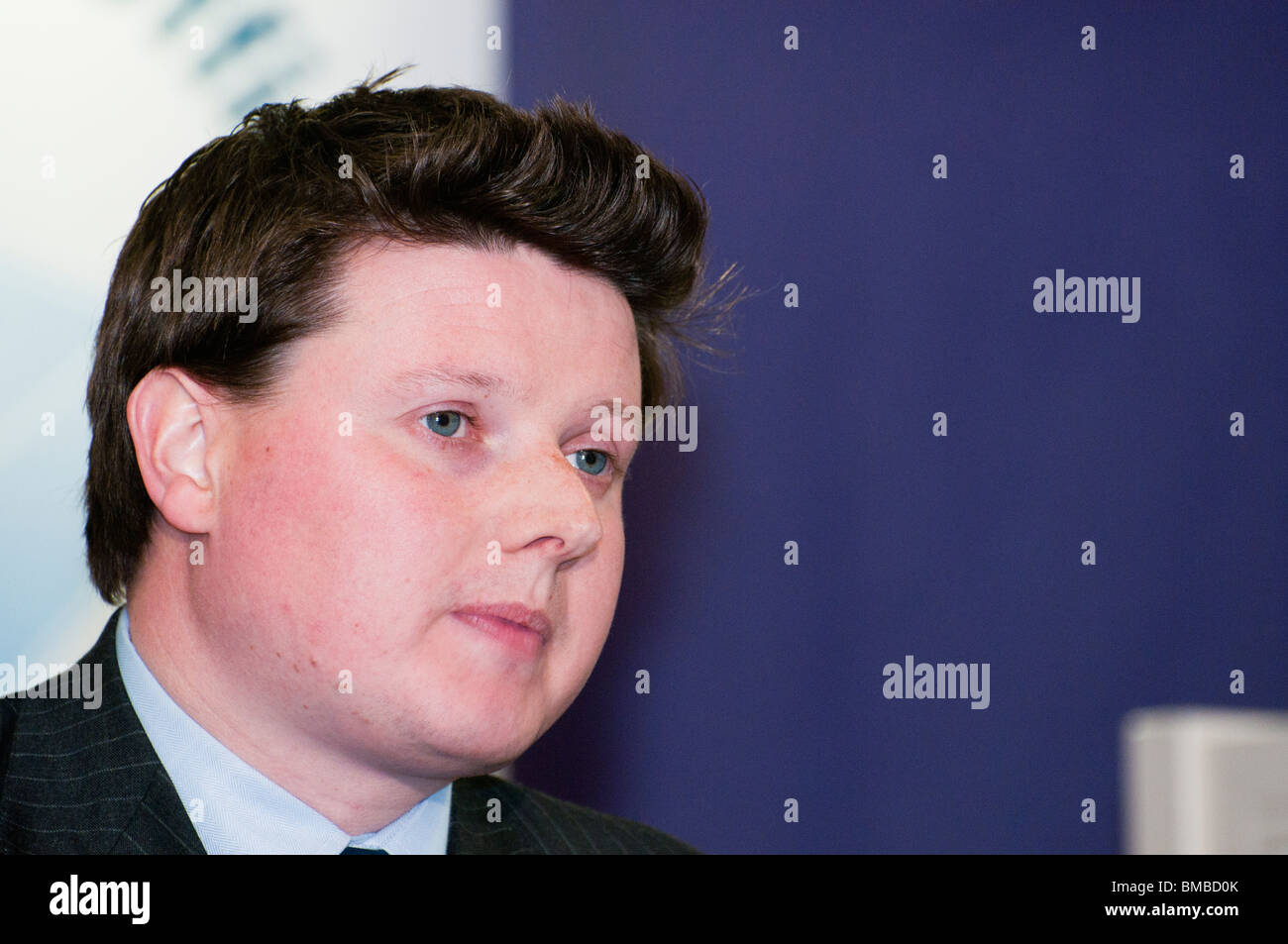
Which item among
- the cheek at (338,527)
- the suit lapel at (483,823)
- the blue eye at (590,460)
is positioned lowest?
the suit lapel at (483,823)

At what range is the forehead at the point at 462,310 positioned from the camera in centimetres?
110

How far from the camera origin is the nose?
3.56 feet

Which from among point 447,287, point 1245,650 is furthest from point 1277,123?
point 447,287

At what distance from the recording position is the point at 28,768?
1.12 metres

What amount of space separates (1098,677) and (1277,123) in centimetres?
102

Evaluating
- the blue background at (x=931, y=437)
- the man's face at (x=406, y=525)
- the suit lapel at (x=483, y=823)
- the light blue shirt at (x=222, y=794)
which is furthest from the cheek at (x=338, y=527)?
→ the blue background at (x=931, y=437)

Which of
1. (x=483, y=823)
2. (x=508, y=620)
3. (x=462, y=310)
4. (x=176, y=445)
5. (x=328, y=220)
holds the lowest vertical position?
Answer: (x=483, y=823)

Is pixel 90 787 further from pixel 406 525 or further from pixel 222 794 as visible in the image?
pixel 406 525

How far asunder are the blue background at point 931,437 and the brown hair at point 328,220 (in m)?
0.61

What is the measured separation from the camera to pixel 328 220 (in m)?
1.16

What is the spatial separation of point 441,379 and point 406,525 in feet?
0.44

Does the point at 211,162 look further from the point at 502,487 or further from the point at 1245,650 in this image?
the point at 1245,650

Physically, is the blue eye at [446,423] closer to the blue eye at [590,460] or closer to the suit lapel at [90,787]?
the blue eye at [590,460]

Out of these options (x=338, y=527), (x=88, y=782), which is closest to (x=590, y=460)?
(x=338, y=527)
